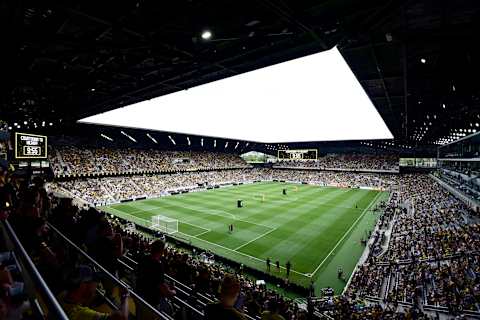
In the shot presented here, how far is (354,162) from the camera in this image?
226 ft

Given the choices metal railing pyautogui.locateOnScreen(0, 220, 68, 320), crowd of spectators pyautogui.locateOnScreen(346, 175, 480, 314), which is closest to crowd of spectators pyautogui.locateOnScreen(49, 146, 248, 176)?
crowd of spectators pyautogui.locateOnScreen(346, 175, 480, 314)

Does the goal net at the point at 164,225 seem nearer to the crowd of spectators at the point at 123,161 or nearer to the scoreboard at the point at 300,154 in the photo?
the crowd of spectators at the point at 123,161

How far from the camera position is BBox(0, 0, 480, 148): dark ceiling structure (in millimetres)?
4918

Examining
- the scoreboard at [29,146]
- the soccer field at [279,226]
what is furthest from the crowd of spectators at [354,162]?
the scoreboard at [29,146]

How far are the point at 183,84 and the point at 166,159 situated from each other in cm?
5052

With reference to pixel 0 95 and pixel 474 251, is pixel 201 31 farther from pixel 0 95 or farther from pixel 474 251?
pixel 474 251

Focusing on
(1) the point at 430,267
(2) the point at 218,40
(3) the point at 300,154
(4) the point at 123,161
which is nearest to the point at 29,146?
(2) the point at 218,40

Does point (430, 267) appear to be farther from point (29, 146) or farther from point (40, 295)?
point (29, 146)

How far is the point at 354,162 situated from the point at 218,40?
2723 inches

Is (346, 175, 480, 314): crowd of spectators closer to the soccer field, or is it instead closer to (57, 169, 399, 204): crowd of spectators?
the soccer field

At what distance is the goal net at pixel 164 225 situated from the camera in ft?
83.1

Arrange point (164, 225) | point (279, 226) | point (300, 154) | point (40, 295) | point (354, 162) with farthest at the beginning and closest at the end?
point (354, 162)
point (300, 154)
point (279, 226)
point (164, 225)
point (40, 295)

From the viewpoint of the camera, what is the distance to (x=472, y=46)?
7012mm

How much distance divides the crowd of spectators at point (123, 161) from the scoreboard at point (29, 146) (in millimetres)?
19414
